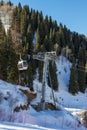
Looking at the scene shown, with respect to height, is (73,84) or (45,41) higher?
(45,41)

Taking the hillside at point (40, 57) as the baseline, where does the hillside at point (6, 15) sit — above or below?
above

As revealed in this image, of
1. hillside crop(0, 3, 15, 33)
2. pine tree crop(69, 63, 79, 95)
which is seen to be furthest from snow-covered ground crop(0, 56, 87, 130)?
hillside crop(0, 3, 15, 33)

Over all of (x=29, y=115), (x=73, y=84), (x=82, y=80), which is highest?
(x=82, y=80)

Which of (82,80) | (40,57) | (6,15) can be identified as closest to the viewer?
(40,57)

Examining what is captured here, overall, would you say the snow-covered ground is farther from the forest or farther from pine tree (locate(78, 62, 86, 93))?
pine tree (locate(78, 62, 86, 93))

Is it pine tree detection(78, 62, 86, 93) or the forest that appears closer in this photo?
the forest

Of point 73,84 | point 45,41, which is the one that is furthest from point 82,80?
point 45,41

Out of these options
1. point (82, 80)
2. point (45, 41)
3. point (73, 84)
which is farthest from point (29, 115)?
point (45, 41)

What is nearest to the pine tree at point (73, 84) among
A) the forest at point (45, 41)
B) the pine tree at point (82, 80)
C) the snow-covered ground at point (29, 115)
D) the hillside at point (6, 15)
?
the forest at point (45, 41)

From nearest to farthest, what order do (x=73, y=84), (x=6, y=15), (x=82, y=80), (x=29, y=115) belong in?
(x=29, y=115)
(x=73, y=84)
(x=82, y=80)
(x=6, y=15)

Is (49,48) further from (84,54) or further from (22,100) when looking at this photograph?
(22,100)

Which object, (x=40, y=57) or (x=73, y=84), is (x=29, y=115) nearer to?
(x=40, y=57)

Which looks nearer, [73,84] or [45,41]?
[73,84]

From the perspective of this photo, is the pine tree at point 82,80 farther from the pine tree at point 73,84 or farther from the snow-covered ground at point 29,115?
the snow-covered ground at point 29,115
